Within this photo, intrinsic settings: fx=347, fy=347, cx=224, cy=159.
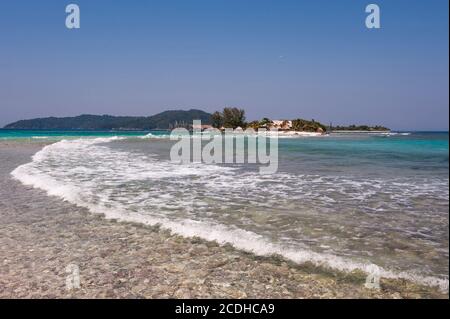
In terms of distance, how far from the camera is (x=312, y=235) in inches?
258

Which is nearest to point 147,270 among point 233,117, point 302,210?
point 302,210

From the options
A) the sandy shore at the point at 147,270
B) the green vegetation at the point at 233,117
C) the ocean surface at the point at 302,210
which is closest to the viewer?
the sandy shore at the point at 147,270

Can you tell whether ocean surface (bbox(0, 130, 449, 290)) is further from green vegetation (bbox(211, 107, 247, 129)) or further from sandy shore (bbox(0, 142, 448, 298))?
green vegetation (bbox(211, 107, 247, 129))

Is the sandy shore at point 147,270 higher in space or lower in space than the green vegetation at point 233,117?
lower

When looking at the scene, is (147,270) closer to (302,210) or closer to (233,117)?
(302,210)

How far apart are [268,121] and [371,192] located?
483ft

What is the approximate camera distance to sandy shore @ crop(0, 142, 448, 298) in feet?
14.4

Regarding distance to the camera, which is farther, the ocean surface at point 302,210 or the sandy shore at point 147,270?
the ocean surface at point 302,210

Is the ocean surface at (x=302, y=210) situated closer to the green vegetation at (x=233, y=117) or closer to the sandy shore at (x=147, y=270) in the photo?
the sandy shore at (x=147, y=270)

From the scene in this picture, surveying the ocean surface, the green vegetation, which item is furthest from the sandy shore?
the green vegetation

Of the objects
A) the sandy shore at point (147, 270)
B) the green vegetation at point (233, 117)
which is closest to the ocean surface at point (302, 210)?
the sandy shore at point (147, 270)

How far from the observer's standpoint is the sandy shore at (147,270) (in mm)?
4383
